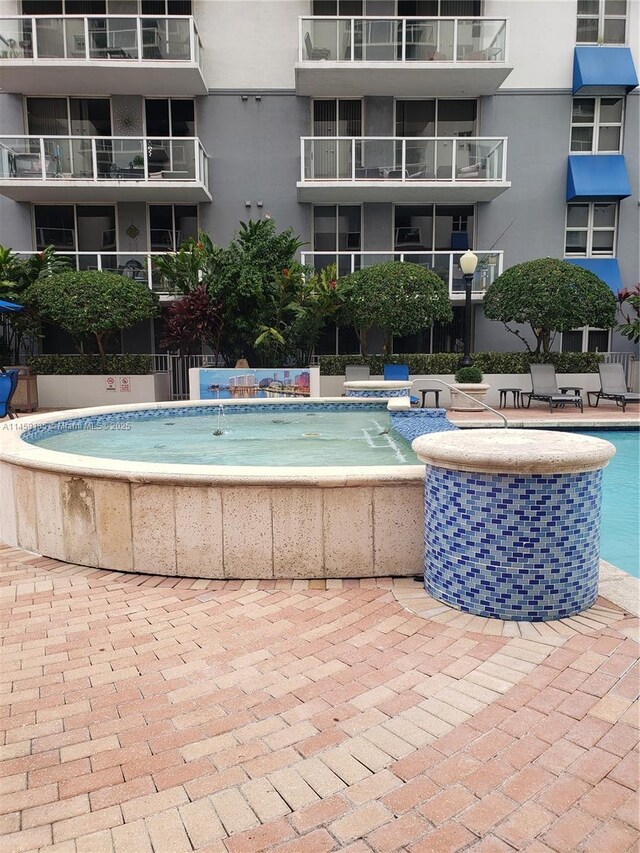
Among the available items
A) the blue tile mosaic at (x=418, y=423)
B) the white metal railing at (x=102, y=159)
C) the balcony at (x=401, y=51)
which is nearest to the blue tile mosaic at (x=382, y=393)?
the blue tile mosaic at (x=418, y=423)

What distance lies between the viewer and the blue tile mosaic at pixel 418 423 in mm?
7621

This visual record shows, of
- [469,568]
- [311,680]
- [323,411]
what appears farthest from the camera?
[323,411]

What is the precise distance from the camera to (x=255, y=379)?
13445 millimetres

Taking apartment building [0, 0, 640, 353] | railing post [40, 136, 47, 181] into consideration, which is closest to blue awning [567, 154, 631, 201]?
apartment building [0, 0, 640, 353]

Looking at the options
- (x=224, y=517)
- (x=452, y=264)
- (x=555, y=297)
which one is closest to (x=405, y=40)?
(x=452, y=264)

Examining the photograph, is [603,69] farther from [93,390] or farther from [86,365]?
[93,390]

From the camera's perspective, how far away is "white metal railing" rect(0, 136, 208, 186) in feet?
56.7

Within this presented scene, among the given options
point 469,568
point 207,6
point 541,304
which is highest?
point 207,6

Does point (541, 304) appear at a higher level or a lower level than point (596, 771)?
higher

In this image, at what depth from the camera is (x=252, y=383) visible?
13.4 meters

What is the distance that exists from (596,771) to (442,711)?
60 centimetres

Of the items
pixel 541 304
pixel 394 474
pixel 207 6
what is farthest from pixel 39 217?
pixel 394 474

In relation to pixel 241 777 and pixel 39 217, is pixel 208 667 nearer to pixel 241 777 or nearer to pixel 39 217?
pixel 241 777

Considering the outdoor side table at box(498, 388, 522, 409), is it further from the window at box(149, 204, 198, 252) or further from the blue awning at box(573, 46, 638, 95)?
the window at box(149, 204, 198, 252)
